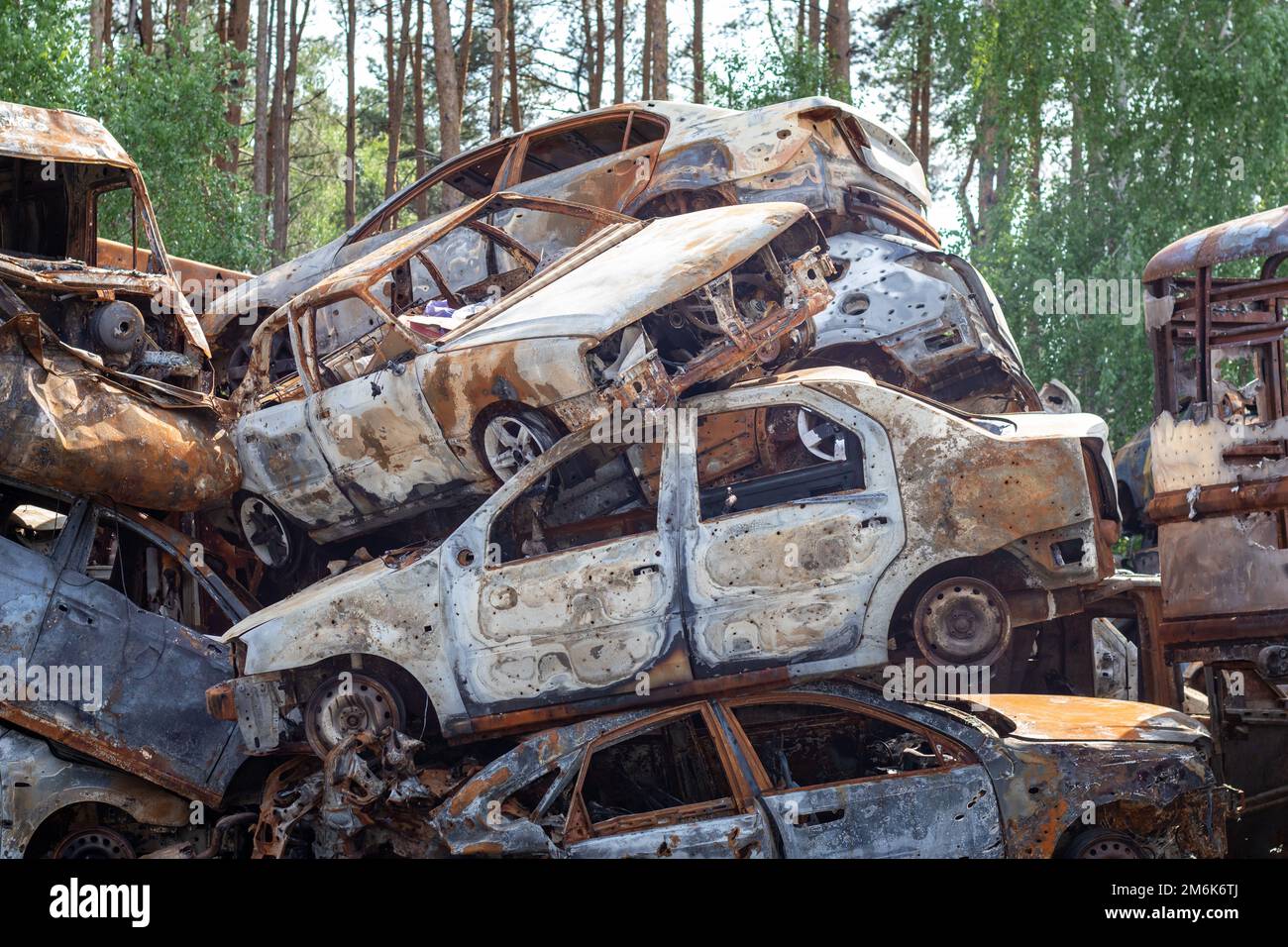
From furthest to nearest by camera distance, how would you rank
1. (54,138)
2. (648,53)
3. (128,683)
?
(648,53) → (54,138) → (128,683)

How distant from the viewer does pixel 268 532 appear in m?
8.78

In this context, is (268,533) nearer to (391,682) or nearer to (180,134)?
(391,682)

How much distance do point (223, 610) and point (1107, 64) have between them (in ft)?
35.7

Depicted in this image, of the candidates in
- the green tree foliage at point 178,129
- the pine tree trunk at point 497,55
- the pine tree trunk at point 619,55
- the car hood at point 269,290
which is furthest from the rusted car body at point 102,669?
the pine tree trunk at point 619,55

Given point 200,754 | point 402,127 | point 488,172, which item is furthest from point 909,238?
point 402,127

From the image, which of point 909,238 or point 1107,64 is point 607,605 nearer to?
point 909,238

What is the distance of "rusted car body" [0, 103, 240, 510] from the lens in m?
7.71

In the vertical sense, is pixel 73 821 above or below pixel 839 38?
below

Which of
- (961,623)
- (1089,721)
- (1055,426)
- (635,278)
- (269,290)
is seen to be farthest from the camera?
(269,290)

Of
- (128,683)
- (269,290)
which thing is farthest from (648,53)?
(128,683)

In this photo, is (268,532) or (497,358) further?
(268,532)

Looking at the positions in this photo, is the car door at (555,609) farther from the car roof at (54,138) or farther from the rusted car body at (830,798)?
the car roof at (54,138)

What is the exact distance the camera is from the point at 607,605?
6.38m

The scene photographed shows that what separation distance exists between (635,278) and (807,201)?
2527 millimetres
